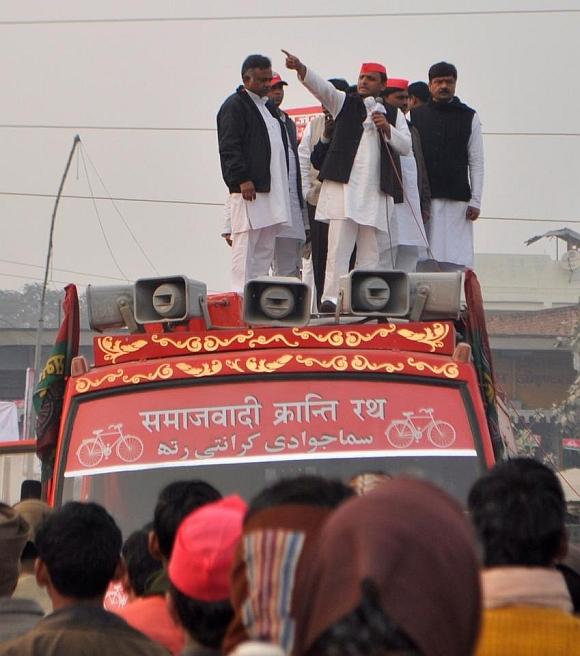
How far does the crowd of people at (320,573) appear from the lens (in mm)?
1964

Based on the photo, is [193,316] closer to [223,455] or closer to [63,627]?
[223,455]

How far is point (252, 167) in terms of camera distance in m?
8.78

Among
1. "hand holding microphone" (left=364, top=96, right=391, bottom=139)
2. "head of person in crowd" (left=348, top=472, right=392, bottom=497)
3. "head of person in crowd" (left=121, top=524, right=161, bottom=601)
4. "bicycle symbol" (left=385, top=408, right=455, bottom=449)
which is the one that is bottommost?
"head of person in crowd" (left=121, top=524, right=161, bottom=601)

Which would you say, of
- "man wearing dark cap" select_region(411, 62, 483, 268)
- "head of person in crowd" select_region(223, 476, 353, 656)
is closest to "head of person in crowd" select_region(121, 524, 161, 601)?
"head of person in crowd" select_region(223, 476, 353, 656)

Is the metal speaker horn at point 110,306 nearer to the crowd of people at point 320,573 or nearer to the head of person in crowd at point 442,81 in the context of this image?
the crowd of people at point 320,573

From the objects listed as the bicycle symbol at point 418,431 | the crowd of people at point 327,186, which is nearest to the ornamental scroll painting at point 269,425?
the bicycle symbol at point 418,431

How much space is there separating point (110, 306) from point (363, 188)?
207 centimetres

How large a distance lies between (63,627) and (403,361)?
312 cm

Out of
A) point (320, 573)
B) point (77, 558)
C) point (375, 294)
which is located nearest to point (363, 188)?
point (375, 294)

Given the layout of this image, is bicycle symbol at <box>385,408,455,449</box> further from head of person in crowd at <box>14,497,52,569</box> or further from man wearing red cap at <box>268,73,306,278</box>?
man wearing red cap at <box>268,73,306,278</box>

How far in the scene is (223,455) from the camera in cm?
618

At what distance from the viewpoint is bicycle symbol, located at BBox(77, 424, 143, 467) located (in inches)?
246

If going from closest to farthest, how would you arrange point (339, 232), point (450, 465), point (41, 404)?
point (450, 465) → point (41, 404) → point (339, 232)

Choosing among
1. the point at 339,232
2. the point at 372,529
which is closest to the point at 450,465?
the point at 339,232
